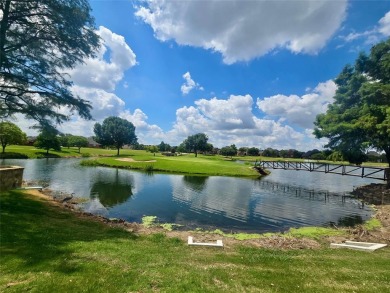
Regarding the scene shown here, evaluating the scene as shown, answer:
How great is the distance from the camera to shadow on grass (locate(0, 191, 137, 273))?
7289 mm

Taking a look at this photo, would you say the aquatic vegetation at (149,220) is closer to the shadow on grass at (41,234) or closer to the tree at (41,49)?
the shadow on grass at (41,234)

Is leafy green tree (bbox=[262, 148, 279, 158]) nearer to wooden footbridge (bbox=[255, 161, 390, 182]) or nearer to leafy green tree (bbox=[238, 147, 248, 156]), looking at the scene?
leafy green tree (bbox=[238, 147, 248, 156])

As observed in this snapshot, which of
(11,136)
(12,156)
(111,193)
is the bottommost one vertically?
(111,193)

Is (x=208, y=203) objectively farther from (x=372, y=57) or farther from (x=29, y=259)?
(x=372, y=57)

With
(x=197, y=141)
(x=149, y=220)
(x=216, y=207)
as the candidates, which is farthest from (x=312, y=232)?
(x=197, y=141)

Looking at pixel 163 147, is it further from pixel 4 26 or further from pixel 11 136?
pixel 4 26

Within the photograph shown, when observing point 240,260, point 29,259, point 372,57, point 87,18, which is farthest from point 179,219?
point 372,57

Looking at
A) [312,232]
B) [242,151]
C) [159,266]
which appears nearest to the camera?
[159,266]

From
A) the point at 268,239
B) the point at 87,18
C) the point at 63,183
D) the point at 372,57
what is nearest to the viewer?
the point at 268,239

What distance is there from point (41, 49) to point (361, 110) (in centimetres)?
3489

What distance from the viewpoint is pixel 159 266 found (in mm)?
7605

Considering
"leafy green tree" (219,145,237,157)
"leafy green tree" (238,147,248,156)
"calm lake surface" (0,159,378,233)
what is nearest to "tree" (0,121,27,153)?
"calm lake surface" (0,159,378,233)

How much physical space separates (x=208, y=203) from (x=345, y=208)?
44.6 ft

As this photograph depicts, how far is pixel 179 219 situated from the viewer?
60.0 feet
